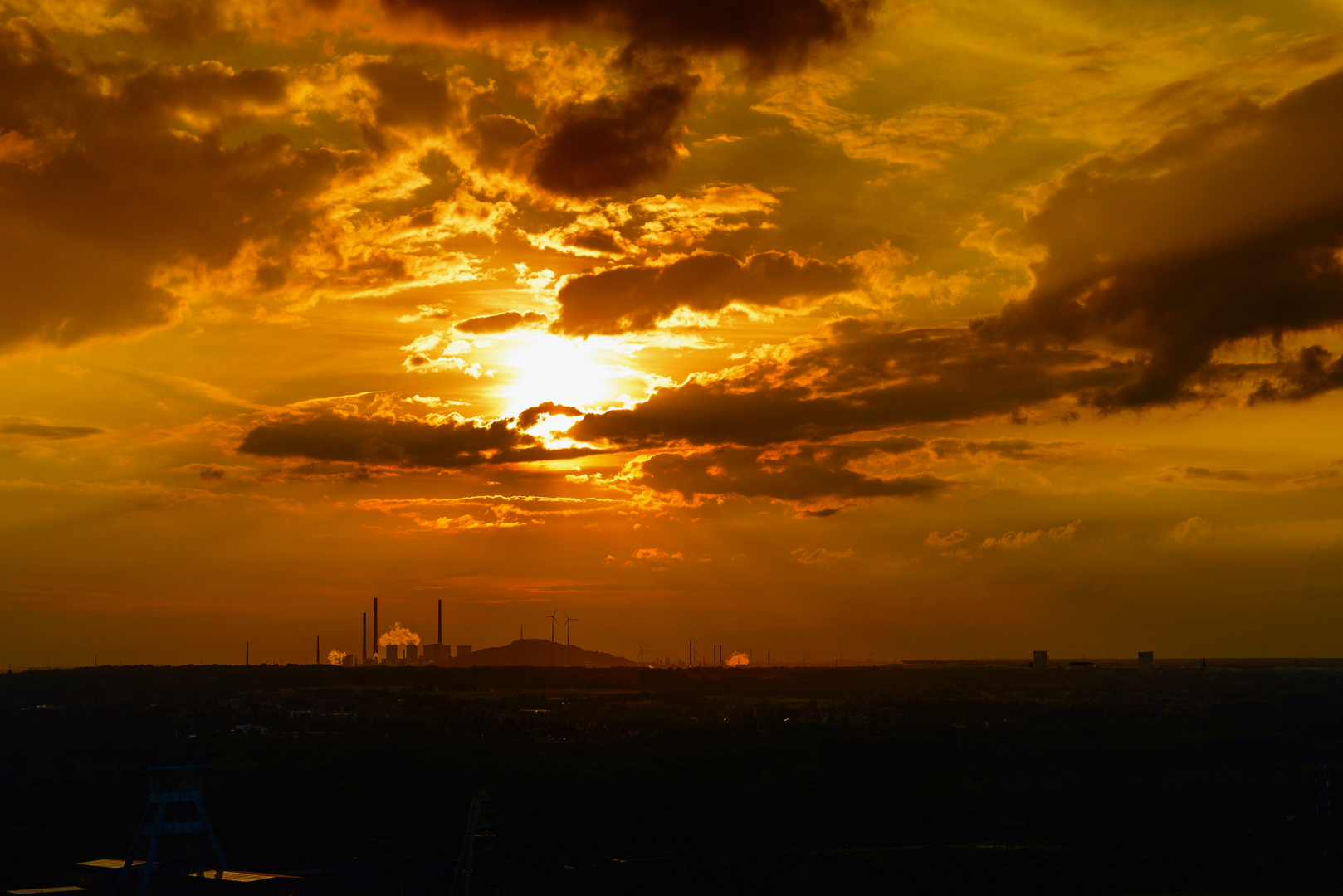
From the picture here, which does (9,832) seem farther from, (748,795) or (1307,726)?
(1307,726)

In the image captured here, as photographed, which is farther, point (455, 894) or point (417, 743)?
point (417, 743)

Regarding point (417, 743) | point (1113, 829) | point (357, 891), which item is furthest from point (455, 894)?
point (417, 743)

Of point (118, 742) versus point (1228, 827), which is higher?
point (118, 742)

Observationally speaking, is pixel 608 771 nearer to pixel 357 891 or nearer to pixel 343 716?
pixel 357 891

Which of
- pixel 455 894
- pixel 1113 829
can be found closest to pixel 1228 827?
pixel 1113 829

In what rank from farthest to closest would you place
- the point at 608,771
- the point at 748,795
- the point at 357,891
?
the point at 608,771
the point at 748,795
the point at 357,891

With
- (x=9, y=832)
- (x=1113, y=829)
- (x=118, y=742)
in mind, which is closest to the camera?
(x=9, y=832)
